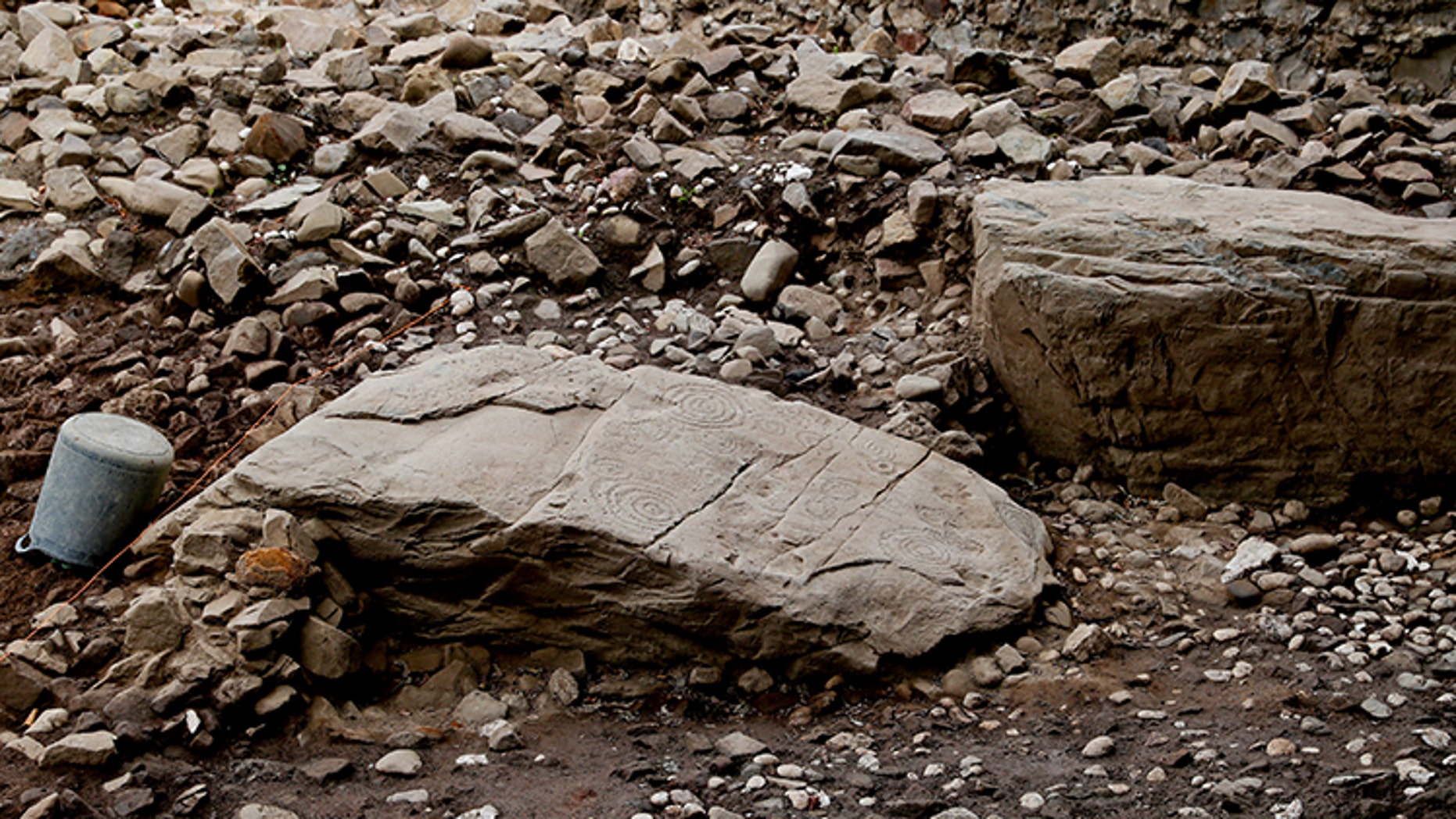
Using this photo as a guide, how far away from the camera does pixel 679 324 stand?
190 inches

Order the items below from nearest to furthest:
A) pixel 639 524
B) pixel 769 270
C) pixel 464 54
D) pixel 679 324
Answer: pixel 639 524 → pixel 679 324 → pixel 769 270 → pixel 464 54

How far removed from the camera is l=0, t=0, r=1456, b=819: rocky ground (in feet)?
9.37

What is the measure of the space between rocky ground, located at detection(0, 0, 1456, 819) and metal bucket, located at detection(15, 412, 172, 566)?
0.15 meters

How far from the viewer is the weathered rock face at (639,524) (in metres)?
3.27

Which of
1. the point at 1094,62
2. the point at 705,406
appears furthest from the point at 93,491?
the point at 1094,62

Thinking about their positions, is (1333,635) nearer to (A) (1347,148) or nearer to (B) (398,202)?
(A) (1347,148)

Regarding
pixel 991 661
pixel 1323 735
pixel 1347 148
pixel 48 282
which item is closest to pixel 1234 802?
pixel 1323 735

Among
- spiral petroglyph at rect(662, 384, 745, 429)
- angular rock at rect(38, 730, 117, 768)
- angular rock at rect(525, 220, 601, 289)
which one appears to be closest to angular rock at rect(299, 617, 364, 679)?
angular rock at rect(38, 730, 117, 768)

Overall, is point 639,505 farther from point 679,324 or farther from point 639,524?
point 679,324

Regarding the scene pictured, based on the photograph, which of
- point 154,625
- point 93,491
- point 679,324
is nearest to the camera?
point 154,625

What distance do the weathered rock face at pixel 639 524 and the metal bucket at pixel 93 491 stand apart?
32cm

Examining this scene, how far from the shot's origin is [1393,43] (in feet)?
18.4

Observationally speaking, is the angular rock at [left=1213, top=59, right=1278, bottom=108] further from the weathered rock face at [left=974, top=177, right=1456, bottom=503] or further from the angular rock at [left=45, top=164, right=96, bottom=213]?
the angular rock at [left=45, top=164, right=96, bottom=213]

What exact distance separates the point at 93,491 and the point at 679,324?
225cm
